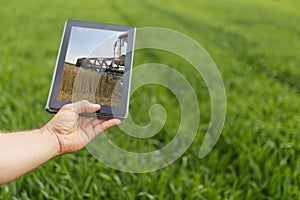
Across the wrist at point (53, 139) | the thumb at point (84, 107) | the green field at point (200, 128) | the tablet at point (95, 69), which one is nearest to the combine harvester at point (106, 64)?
the tablet at point (95, 69)

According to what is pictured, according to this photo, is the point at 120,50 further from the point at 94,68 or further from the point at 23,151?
the point at 23,151

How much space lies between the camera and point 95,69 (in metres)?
2.06

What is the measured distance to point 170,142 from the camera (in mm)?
3746

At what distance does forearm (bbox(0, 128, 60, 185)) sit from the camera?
169cm

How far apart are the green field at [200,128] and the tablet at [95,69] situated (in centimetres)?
90

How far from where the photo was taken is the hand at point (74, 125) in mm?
1938

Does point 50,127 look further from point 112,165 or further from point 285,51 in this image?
point 285,51

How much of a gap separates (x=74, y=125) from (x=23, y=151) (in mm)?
313

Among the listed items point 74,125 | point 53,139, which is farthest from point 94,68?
point 53,139

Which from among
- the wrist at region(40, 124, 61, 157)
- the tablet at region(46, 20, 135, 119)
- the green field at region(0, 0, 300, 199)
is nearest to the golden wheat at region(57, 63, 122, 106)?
the tablet at region(46, 20, 135, 119)

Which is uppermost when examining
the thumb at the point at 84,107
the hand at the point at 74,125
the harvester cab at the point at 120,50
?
the harvester cab at the point at 120,50

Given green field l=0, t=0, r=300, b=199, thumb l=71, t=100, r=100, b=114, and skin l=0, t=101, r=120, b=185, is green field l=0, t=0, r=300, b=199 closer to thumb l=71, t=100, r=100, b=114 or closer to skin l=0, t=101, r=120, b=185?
skin l=0, t=101, r=120, b=185

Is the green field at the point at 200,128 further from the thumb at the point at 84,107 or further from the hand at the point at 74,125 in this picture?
the thumb at the point at 84,107

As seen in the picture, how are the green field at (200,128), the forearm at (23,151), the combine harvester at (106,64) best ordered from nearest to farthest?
the forearm at (23,151), the combine harvester at (106,64), the green field at (200,128)
